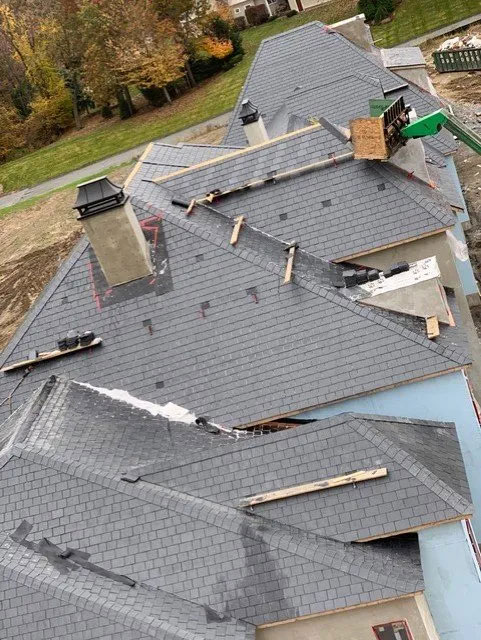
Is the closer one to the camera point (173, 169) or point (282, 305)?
point (282, 305)

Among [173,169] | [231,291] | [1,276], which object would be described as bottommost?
[1,276]

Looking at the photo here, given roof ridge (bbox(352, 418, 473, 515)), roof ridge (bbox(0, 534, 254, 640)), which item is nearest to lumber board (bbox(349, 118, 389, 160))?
roof ridge (bbox(352, 418, 473, 515))

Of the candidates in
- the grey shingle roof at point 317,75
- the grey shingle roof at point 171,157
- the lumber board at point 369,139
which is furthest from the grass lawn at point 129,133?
the lumber board at point 369,139

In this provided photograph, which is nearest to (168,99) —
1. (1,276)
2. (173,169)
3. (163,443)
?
(1,276)

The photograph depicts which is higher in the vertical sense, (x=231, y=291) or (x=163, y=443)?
(x=231, y=291)

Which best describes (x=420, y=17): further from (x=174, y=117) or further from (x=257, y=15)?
(x=257, y=15)

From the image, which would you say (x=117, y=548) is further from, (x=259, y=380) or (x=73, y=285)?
(x=73, y=285)

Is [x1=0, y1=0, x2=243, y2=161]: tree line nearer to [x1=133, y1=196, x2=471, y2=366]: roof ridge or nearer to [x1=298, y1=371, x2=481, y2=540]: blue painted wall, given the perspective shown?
[x1=133, y1=196, x2=471, y2=366]: roof ridge

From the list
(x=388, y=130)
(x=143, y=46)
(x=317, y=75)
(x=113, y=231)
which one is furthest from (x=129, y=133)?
(x=113, y=231)
